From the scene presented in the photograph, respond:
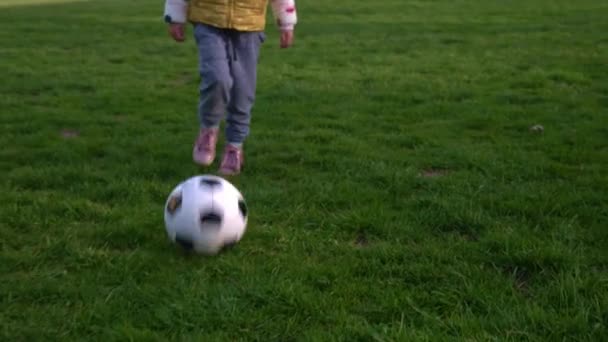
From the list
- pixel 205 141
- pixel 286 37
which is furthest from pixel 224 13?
pixel 205 141

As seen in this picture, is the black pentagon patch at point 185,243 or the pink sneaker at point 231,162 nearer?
the black pentagon patch at point 185,243

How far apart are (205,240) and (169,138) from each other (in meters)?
2.72

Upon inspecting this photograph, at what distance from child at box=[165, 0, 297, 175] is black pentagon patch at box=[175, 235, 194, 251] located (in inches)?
59.0

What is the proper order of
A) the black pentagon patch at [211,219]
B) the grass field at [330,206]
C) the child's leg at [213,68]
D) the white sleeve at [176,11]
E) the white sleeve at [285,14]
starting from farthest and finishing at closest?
1. the white sleeve at [285,14]
2. the white sleeve at [176,11]
3. the child's leg at [213,68]
4. the black pentagon patch at [211,219]
5. the grass field at [330,206]

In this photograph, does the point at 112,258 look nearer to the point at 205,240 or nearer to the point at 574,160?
the point at 205,240

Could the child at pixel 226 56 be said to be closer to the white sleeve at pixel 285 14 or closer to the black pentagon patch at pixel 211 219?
the white sleeve at pixel 285 14

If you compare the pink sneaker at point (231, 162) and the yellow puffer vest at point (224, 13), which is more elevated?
the yellow puffer vest at point (224, 13)

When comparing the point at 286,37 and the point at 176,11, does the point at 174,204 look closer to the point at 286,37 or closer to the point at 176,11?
the point at 176,11

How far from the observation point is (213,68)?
16.1 ft

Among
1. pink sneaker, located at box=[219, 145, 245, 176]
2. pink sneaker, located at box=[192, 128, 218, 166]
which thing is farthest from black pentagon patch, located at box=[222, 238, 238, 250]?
pink sneaker, located at box=[192, 128, 218, 166]

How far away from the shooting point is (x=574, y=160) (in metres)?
5.23

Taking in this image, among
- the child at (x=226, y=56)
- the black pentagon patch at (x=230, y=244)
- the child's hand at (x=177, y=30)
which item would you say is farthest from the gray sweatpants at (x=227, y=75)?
the black pentagon patch at (x=230, y=244)

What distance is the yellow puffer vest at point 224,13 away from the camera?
4961 mm

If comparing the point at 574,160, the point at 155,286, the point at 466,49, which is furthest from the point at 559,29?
the point at 155,286
